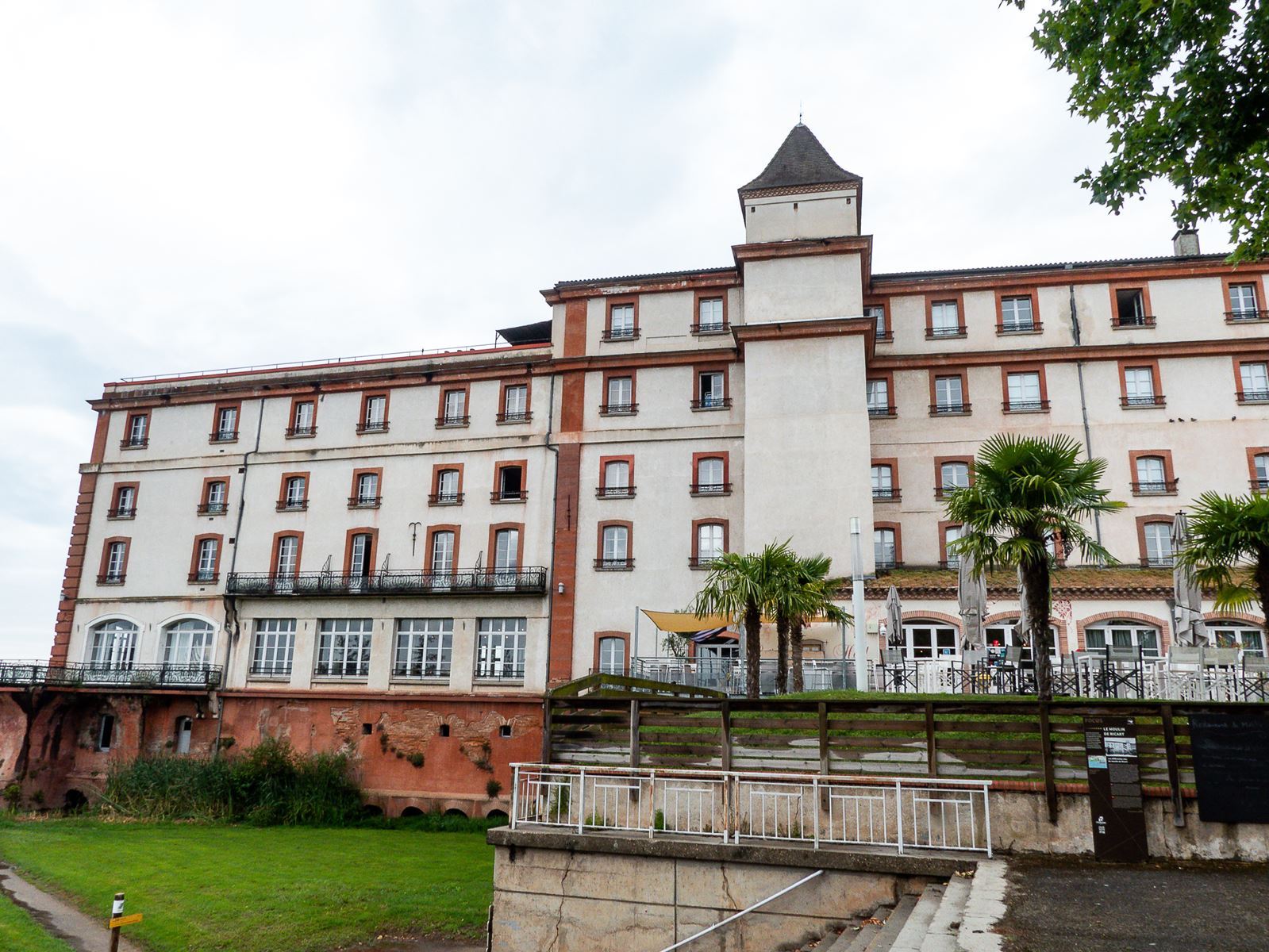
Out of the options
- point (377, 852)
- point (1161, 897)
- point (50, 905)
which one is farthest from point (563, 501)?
point (1161, 897)

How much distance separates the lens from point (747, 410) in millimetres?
28891

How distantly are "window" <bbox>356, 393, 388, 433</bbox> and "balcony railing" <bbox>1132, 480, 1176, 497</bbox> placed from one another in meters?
24.6

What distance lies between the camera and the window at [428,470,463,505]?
31.9 meters

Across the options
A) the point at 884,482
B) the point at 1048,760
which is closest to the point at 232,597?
the point at 884,482

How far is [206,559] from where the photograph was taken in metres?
33.8

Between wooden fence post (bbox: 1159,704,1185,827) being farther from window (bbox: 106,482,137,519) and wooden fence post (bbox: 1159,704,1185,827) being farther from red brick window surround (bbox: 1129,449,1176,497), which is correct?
window (bbox: 106,482,137,519)

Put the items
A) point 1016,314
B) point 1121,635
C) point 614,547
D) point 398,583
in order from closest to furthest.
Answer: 1. point 1121,635
2. point 614,547
3. point 1016,314
4. point 398,583

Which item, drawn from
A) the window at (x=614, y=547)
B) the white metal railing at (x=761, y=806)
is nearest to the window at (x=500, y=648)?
the window at (x=614, y=547)

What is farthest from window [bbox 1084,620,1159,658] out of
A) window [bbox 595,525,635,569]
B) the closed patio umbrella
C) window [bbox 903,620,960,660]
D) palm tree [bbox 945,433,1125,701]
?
window [bbox 595,525,635,569]

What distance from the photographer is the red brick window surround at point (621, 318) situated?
3177 cm

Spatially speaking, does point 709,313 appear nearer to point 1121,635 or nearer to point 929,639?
point 929,639

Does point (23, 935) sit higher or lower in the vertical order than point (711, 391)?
lower

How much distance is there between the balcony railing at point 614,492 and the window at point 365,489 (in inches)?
318

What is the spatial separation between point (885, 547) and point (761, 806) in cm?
1912
